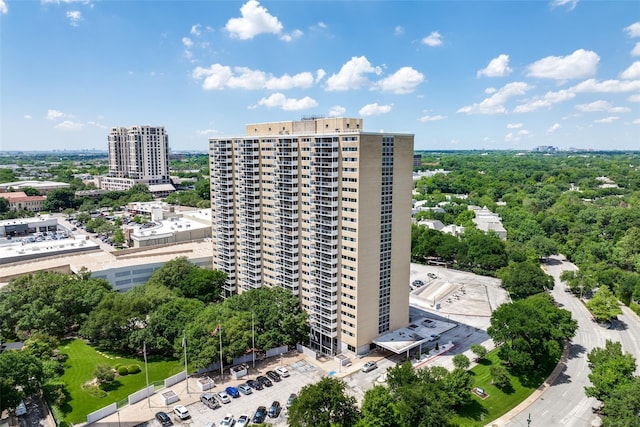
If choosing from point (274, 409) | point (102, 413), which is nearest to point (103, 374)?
point (102, 413)

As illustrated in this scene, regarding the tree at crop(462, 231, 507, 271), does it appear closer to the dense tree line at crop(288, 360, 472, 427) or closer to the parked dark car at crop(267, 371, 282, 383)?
the dense tree line at crop(288, 360, 472, 427)

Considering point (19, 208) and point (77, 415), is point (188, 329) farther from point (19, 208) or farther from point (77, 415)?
point (19, 208)

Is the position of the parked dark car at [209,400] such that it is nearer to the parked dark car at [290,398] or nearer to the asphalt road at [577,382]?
the parked dark car at [290,398]

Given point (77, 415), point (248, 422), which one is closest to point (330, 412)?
point (248, 422)

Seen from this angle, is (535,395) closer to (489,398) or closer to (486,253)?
(489,398)

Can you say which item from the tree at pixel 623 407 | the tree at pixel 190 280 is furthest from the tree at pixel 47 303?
the tree at pixel 623 407
